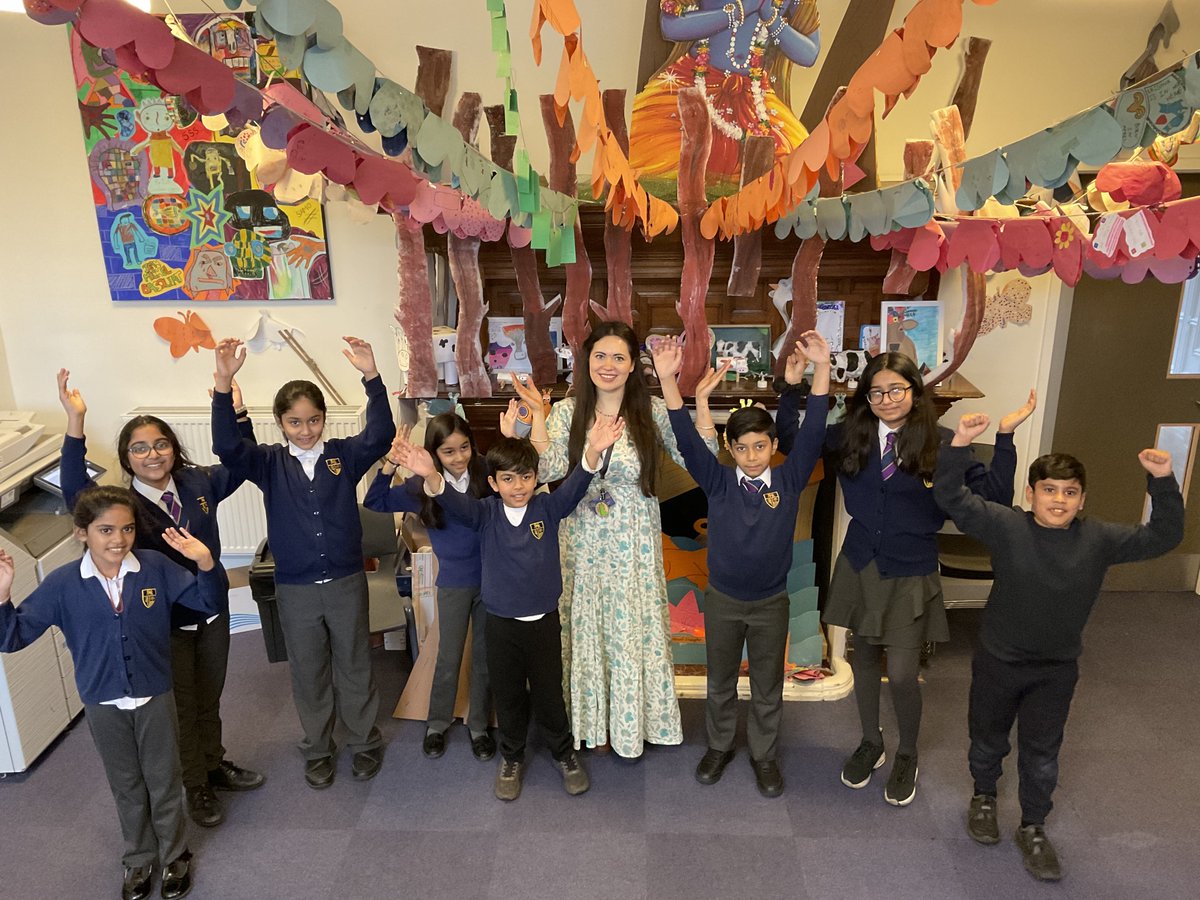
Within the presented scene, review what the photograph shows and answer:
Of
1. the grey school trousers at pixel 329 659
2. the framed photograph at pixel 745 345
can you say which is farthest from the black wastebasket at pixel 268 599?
the framed photograph at pixel 745 345

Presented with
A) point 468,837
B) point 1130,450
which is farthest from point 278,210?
point 1130,450

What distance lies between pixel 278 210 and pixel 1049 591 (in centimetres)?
286

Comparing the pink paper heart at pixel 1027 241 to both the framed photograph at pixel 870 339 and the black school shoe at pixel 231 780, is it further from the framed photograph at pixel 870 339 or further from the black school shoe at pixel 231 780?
the black school shoe at pixel 231 780

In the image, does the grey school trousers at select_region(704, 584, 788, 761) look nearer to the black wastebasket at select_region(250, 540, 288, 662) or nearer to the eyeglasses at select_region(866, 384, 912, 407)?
the eyeglasses at select_region(866, 384, 912, 407)

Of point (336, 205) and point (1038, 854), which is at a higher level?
point (336, 205)

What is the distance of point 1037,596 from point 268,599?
231 cm

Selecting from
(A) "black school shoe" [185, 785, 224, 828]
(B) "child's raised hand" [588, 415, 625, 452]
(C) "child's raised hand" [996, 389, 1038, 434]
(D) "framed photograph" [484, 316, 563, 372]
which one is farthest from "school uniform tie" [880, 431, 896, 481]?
(A) "black school shoe" [185, 785, 224, 828]

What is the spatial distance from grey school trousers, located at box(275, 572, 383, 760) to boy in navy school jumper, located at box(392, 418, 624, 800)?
1.31ft

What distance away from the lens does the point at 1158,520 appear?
2.09 meters

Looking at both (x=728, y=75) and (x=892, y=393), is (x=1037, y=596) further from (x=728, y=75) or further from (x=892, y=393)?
(x=728, y=75)

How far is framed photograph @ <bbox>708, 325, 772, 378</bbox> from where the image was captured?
10.6 ft

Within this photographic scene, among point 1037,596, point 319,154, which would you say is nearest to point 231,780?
point 319,154

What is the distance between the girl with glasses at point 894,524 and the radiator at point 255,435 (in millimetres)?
1767

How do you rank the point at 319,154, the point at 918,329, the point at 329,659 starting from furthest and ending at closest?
the point at 918,329
the point at 329,659
the point at 319,154
